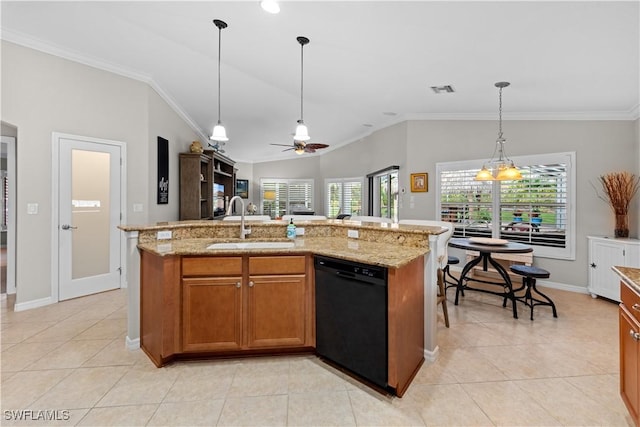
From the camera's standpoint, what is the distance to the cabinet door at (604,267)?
11.8 feet

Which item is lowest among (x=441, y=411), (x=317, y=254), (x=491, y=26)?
(x=441, y=411)

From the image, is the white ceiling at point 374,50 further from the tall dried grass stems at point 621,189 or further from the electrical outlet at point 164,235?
the electrical outlet at point 164,235

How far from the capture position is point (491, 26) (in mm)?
2418

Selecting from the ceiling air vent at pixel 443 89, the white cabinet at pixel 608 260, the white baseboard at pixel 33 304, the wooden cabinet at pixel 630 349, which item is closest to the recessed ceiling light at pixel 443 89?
the ceiling air vent at pixel 443 89

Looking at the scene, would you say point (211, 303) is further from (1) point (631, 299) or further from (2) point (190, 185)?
(2) point (190, 185)

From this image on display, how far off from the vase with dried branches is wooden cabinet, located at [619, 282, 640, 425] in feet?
10.3

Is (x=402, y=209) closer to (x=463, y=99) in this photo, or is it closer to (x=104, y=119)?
(x=463, y=99)

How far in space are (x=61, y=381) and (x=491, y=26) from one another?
426 cm

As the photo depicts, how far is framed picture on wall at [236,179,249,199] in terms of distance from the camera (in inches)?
373

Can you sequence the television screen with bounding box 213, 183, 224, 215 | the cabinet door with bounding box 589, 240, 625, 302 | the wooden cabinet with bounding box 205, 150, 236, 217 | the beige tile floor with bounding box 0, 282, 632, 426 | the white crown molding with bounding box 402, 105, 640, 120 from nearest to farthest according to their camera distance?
the beige tile floor with bounding box 0, 282, 632, 426, the cabinet door with bounding box 589, 240, 625, 302, the white crown molding with bounding box 402, 105, 640, 120, the wooden cabinet with bounding box 205, 150, 236, 217, the television screen with bounding box 213, 183, 224, 215

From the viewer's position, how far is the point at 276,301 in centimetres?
219

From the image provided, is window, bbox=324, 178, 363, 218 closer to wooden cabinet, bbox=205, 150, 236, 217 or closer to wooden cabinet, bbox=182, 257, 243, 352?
wooden cabinet, bbox=205, 150, 236, 217

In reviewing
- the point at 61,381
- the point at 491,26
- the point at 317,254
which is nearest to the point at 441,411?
the point at 317,254

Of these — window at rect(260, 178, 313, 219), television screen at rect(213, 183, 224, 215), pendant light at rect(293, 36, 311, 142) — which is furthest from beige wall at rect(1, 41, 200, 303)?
window at rect(260, 178, 313, 219)
